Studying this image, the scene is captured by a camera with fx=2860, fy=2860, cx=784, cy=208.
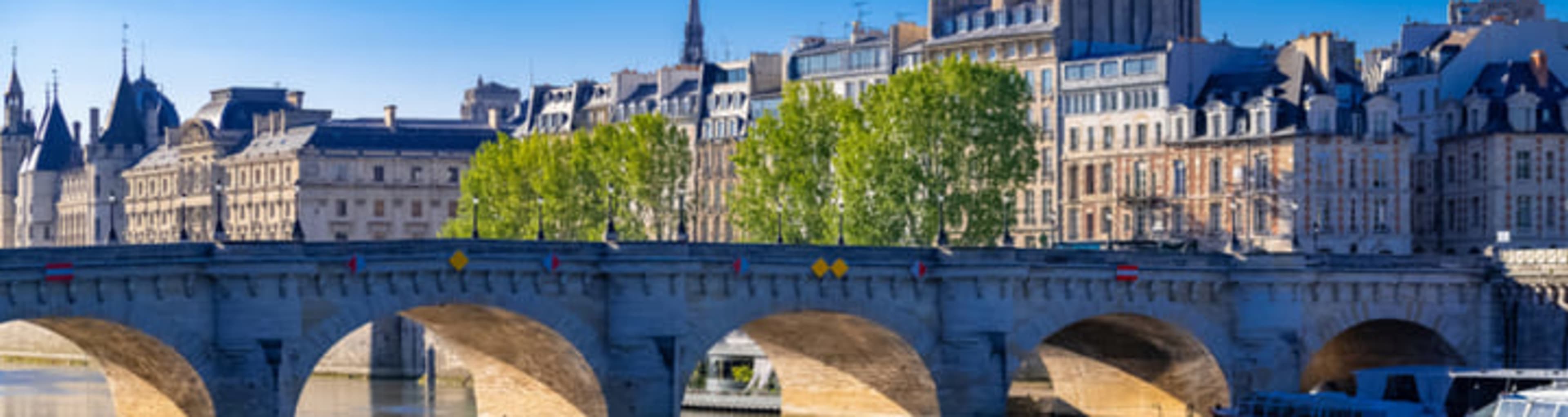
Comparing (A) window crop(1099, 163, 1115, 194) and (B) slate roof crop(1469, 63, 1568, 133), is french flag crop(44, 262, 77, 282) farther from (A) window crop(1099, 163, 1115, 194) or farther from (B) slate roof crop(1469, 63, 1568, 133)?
(A) window crop(1099, 163, 1115, 194)

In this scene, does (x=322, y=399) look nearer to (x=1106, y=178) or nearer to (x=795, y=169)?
(x=795, y=169)

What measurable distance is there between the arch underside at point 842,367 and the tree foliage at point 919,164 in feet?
67.2

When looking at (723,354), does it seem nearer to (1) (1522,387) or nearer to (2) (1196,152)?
(2) (1196,152)

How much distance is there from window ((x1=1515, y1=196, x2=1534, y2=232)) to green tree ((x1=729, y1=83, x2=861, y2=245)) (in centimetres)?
2805

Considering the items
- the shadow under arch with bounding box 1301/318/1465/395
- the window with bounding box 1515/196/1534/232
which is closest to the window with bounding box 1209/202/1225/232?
the window with bounding box 1515/196/1534/232

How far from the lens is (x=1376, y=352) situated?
328 feet

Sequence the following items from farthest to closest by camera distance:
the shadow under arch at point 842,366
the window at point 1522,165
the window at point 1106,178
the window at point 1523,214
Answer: the window at point 1106,178 → the window at point 1523,214 → the window at point 1522,165 → the shadow under arch at point 842,366

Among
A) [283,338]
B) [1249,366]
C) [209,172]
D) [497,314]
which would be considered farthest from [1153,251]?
[209,172]

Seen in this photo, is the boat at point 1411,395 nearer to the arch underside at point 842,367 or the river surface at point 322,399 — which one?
the arch underside at point 842,367

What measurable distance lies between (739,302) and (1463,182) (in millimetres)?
51293

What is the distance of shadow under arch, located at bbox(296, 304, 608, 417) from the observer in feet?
259

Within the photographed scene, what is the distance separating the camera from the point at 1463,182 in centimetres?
12231

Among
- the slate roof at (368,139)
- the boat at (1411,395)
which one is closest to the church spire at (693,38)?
the slate roof at (368,139)

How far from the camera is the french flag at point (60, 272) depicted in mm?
66188
